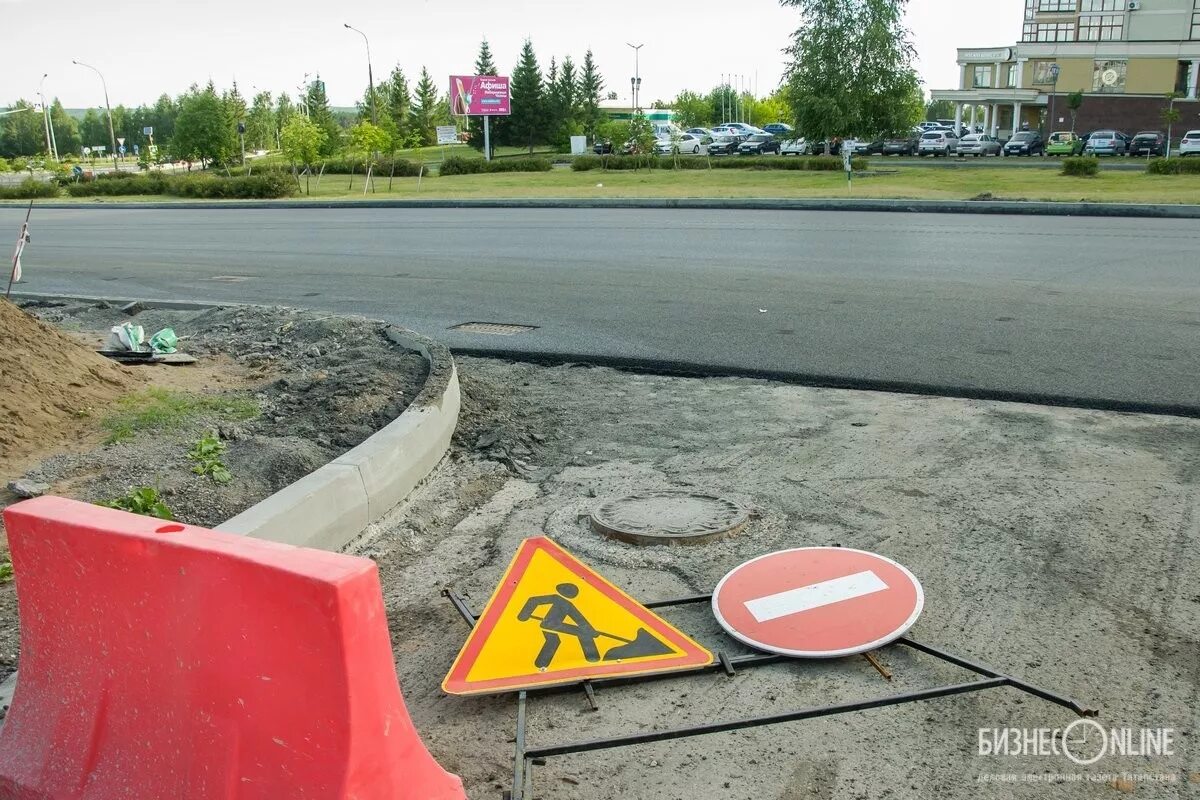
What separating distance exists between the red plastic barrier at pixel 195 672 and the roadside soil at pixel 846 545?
52 centimetres

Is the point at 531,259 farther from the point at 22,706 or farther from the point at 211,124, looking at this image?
the point at 211,124

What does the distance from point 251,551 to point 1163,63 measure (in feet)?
307

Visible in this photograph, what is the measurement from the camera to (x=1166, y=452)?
5.14m

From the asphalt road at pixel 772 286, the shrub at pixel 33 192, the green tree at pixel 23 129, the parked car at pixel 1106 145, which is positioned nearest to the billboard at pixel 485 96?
the shrub at pixel 33 192

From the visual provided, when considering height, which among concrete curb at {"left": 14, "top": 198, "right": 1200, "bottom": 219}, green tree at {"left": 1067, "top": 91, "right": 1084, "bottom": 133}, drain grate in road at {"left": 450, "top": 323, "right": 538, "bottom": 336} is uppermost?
green tree at {"left": 1067, "top": 91, "right": 1084, "bottom": 133}

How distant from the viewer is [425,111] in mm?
86250

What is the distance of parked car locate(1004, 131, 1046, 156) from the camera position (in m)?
58.3

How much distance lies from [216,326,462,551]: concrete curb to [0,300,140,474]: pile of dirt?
156 cm

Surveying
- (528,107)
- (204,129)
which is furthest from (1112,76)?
(204,129)

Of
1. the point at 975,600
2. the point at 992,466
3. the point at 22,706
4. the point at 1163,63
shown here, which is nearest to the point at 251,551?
the point at 22,706

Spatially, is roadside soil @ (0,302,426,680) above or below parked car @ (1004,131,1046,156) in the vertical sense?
below

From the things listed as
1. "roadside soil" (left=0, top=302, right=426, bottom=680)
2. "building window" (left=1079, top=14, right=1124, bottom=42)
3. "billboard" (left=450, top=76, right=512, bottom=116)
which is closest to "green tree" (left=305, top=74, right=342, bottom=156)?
"billboard" (left=450, top=76, right=512, bottom=116)

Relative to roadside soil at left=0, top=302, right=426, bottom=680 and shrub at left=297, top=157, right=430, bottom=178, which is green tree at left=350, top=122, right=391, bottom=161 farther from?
roadside soil at left=0, top=302, right=426, bottom=680

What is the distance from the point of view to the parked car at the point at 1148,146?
54.9 metres
